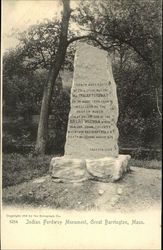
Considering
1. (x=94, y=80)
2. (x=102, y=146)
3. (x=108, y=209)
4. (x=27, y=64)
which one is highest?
(x=27, y=64)

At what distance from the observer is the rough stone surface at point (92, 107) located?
7902 millimetres

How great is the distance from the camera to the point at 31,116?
14.1m

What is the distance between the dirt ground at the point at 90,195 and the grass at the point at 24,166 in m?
0.50

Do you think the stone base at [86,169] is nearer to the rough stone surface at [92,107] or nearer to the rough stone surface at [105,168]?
the rough stone surface at [105,168]

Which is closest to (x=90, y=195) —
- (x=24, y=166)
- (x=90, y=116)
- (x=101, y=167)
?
(x=101, y=167)

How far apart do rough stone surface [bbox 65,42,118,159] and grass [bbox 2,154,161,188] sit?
1.37 m

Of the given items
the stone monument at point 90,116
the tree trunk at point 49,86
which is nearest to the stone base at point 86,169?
the stone monument at point 90,116

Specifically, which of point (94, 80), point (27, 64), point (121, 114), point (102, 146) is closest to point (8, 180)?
point (102, 146)

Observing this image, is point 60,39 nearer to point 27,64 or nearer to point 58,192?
point 27,64

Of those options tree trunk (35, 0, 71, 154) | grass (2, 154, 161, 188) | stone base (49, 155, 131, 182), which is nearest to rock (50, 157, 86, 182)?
stone base (49, 155, 131, 182)

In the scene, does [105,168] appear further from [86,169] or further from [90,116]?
[90,116]

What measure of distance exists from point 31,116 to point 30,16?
5.10m

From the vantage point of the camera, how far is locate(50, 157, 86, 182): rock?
25.7 ft

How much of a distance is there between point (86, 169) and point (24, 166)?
226 cm
